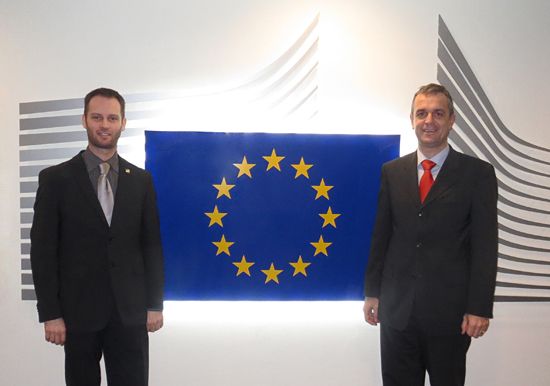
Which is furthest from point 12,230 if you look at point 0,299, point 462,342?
point 462,342

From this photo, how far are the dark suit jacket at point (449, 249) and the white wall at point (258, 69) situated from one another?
74 cm

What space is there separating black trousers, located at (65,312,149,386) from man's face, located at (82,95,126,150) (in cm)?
78

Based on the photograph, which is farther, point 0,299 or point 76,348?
point 0,299

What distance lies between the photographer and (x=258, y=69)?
96.7 inches

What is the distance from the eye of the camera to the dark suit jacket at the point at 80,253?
1747 millimetres

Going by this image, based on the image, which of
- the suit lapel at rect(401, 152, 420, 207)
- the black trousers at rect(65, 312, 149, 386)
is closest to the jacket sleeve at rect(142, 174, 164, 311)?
the black trousers at rect(65, 312, 149, 386)

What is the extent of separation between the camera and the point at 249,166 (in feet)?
7.95

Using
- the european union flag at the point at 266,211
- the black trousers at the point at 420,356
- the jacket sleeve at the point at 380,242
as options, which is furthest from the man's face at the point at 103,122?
the black trousers at the point at 420,356

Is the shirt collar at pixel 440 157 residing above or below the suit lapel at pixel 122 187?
above

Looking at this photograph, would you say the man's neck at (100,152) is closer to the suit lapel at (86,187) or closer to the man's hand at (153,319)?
the suit lapel at (86,187)

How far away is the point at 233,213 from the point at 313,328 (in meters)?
0.85

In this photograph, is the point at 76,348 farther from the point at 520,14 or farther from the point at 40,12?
the point at 520,14

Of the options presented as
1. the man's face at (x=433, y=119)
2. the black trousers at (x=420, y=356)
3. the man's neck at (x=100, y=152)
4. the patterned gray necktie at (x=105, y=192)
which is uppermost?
the man's face at (x=433, y=119)

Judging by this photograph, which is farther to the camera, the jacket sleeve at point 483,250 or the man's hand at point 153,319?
the man's hand at point 153,319
